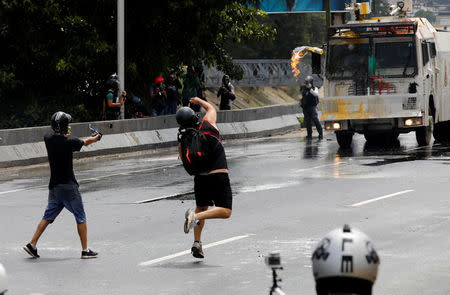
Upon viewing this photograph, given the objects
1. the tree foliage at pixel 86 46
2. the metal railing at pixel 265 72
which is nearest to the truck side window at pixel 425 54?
the tree foliage at pixel 86 46

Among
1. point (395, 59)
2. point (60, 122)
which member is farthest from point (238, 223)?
point (395, 59)

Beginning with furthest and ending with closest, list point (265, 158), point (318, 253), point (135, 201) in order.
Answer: point (265, 158) < point (135, 201) < point (318, 253)

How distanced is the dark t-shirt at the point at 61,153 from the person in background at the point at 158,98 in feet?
63.5

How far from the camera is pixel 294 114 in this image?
38031 millimetres

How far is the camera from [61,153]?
11.7m

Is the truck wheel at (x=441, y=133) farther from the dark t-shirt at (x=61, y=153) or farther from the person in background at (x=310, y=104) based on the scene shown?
the dark t-shirt at (x=61, y=153)

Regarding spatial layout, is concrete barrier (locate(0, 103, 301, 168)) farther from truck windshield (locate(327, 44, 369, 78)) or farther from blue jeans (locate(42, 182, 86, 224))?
blue jeans (locate(42, 182, 86, 224))

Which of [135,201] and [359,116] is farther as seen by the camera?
[359,116]

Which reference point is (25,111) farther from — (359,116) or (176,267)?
(176,267)

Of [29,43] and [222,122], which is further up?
[29,43]

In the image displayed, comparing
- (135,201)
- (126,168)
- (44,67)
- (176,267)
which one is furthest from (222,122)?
(176,267)

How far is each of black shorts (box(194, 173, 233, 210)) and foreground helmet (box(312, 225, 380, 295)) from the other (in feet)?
24.7

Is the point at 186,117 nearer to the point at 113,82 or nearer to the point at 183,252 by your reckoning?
the point at 183,252

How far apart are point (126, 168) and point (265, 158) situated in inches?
142
